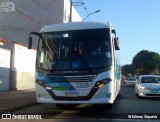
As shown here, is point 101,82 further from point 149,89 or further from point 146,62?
point 146,62

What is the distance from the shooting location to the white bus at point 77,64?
1371 cm

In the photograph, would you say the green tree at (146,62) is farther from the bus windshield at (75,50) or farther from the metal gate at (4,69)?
the bus windshield at (75,50)

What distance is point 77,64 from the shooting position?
46.0 ft

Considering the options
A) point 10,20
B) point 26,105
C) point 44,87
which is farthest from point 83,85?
point 10,20

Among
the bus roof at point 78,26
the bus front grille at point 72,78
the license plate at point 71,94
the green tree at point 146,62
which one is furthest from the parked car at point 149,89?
the green tree at point 146,62

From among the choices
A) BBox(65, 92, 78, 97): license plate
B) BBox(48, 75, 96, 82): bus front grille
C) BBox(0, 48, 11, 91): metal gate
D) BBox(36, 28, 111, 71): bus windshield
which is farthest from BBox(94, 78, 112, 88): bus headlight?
BBox(0, 48, 11, 91): metal gate

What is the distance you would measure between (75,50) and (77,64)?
0.56 metres

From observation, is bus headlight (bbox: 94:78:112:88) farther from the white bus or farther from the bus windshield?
the bus windshield

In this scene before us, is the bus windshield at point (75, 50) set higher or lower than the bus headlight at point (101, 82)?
higher

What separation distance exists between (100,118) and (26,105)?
5632 millimetres

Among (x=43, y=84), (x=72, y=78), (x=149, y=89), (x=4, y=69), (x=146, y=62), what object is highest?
(x=146, y=62)

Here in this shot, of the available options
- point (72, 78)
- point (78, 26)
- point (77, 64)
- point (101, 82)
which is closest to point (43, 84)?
point (72, 78)

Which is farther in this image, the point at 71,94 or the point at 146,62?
the point at 146,62

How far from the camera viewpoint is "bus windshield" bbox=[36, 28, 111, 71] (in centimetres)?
1399
